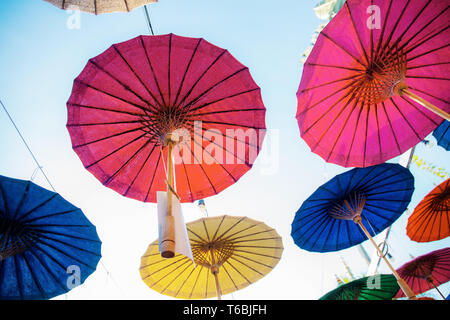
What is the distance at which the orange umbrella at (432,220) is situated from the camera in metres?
Answer: 5.07

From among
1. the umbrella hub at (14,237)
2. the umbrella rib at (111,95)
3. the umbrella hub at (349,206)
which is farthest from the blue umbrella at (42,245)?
the umbrella hub at (349,206)

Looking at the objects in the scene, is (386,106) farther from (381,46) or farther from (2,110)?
(2,110)

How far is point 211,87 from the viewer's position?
3.18m

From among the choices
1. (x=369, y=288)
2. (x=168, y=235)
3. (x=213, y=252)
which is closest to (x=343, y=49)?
(x=168, y=235)

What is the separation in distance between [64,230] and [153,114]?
2.05 m

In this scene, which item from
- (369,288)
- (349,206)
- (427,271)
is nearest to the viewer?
(349,206)

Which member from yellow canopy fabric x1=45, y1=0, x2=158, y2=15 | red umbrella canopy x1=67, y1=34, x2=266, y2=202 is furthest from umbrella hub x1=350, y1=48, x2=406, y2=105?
yellow canopy fabric x1=45, y1=0, x2=158, y2=15

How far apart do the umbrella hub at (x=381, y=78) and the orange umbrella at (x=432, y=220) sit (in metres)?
2.96

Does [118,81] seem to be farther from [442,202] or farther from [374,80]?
[442,202]

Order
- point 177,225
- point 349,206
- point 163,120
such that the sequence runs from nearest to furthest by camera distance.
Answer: point 177,225
point 163,120
point 349,206

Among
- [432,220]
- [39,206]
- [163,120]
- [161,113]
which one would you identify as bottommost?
[432,220]

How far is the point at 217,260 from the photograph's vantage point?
4.19 metres

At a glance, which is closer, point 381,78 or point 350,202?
point 381,78

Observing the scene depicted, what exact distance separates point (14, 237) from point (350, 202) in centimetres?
533
